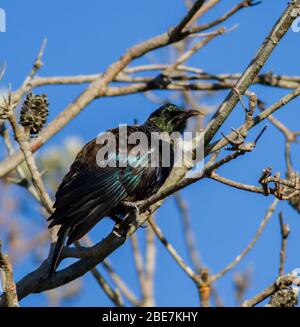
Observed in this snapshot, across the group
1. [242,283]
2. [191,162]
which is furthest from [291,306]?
[242,283]

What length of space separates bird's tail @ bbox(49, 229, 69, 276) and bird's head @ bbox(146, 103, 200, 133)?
2.02 metres

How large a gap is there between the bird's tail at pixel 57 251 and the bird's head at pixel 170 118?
2.02 meters

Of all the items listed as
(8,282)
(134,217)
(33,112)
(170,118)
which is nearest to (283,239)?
(134,217)

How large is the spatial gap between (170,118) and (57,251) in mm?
2333

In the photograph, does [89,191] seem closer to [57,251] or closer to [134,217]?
[134,217]

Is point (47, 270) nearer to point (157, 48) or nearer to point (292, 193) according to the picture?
point (292, 193)

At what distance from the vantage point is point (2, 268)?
512cm

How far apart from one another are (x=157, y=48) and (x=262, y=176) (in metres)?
3.57

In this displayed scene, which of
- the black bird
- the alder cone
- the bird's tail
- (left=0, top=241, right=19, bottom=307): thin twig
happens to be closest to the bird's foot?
the black bird

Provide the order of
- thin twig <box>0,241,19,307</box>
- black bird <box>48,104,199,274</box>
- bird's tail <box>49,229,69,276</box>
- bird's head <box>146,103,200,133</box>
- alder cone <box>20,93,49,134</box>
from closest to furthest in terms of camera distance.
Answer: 1. thin twig <box>0,241,19,307</box>
2. bird's tail <box>49,229,69,276</box>
3. black bird <box>48,104,199,274</box>
4. alder cone <box>20,93,49,134</box>
5. bird's head <box>146,103,200,133</box>

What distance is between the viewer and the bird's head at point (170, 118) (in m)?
8.05

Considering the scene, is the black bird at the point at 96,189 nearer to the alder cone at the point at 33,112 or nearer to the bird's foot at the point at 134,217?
the bird's foot at the point at 134,217

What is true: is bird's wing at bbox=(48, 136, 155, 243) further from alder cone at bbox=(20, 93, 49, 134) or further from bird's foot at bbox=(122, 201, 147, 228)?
alder cone at bbox=(20, 93, 49, 134)

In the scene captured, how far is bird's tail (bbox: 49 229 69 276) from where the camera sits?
605 centimetres
